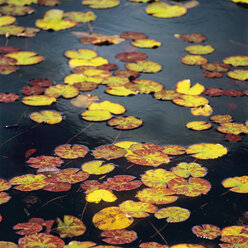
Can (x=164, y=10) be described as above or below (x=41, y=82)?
above

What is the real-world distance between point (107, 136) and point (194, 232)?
66 cm

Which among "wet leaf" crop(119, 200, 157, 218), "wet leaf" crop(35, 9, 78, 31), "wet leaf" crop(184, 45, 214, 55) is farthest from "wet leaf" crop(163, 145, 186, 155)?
"wet leaf" crop(35, 9, 78, 31)

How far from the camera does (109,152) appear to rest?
1906mm

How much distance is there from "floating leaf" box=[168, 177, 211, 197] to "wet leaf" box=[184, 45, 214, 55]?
1.22m

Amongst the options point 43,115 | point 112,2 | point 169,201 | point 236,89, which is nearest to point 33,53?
point 43,115

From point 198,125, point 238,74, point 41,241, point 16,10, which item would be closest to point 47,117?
point 198,125

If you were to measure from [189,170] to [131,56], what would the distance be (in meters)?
1.11

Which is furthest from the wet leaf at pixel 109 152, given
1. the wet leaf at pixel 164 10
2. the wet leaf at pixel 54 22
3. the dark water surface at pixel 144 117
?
the wet leaf at pixel 164 10

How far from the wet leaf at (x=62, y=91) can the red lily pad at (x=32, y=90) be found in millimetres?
40

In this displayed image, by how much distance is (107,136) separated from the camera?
2033 millimetres

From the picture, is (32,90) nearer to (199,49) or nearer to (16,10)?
(199,49)

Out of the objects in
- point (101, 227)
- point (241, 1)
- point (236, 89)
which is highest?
point (241, 1)

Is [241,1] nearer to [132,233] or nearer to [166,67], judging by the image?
[166,67]

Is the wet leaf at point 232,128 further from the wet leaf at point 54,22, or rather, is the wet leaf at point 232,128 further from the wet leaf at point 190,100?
the wet leaf at point 54,22
